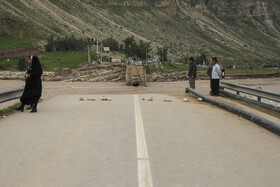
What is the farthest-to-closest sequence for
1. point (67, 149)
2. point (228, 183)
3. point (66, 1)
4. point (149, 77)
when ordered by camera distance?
1. point (66, 1)
2. point (149, 77)
3. point (67, 149)
4. point (228, 183)

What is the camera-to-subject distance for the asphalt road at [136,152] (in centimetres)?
487

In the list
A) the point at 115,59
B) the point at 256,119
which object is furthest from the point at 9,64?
the point at 256,119

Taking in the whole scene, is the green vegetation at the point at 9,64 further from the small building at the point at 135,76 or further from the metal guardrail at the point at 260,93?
the metal guardrail at the point at 260,93

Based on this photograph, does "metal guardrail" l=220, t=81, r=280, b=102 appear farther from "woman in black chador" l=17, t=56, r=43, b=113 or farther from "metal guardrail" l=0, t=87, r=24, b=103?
"metal guardrail" l=0, t=87, r=24, b=103

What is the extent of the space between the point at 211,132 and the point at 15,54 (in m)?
69.1

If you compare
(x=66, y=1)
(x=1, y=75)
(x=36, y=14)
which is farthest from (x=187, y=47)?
(x=1, y=75)

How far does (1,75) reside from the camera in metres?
57.2

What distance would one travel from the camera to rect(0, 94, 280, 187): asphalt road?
4.87 meters

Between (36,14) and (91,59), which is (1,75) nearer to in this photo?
(91,59)

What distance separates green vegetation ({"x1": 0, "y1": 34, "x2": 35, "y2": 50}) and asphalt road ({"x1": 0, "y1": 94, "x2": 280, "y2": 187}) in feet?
226

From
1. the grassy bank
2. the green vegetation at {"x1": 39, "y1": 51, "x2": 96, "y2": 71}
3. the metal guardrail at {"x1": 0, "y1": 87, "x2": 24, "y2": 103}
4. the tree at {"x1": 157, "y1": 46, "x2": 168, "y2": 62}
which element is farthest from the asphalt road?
the tree at {"x1": 157, "y1": 46, "x2": 168, "y2": 62}

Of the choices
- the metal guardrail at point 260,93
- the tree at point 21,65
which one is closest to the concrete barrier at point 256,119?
the metal guardrail at point 260,93

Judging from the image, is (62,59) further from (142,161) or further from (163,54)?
(142,161)

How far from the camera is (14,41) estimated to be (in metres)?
80.2
